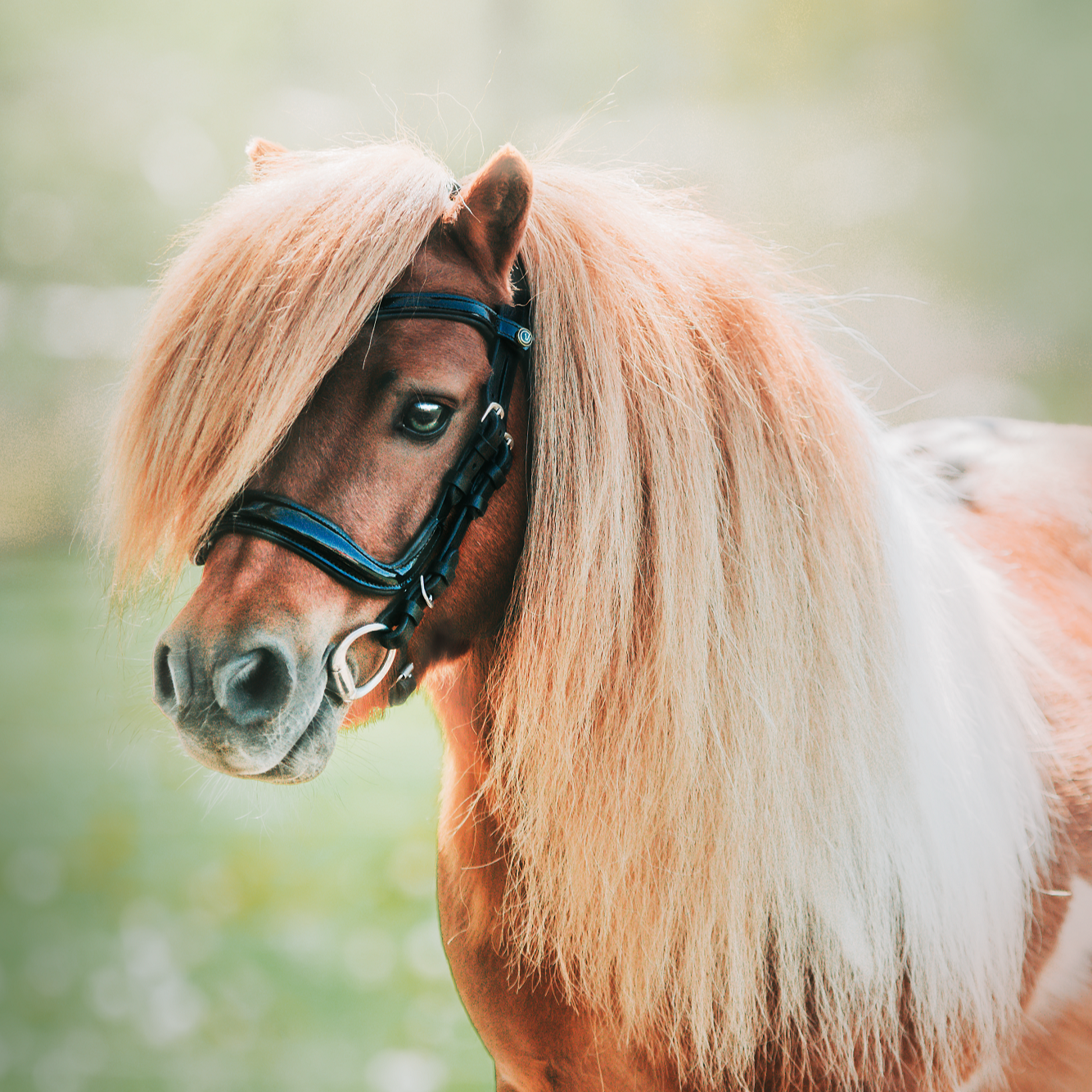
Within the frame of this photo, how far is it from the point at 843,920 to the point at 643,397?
36cm

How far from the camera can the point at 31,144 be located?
166cm

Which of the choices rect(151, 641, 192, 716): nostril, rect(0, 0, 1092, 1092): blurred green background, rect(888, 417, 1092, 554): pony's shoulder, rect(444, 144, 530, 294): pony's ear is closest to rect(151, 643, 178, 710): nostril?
rect(151, 641, 192, 716): nostril

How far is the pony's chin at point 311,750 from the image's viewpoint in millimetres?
434

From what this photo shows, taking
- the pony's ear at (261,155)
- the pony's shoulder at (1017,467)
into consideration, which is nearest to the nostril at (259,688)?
the pony's ear at (261,155)

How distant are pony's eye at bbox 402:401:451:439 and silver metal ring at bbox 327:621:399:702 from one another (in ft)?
0.38

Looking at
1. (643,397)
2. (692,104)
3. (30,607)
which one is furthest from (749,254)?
(30,607)

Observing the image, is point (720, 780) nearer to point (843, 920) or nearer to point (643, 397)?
point (843, 920)

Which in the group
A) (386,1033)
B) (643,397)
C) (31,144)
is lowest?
(386,1033)

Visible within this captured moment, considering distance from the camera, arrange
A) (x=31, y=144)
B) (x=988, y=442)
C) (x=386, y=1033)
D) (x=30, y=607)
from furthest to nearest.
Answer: (x=30, y=607) → (x=31, y=144) → (x=386, y=1033) → (x=988, y=442)

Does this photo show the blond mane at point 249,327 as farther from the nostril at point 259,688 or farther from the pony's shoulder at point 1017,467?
the pony's shoulder at point 1017,467

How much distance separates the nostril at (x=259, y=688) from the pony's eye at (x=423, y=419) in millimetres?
147

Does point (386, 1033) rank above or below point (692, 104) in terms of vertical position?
below

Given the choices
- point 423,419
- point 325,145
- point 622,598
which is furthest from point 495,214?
point 325,145

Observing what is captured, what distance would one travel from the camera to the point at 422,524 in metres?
0.45
